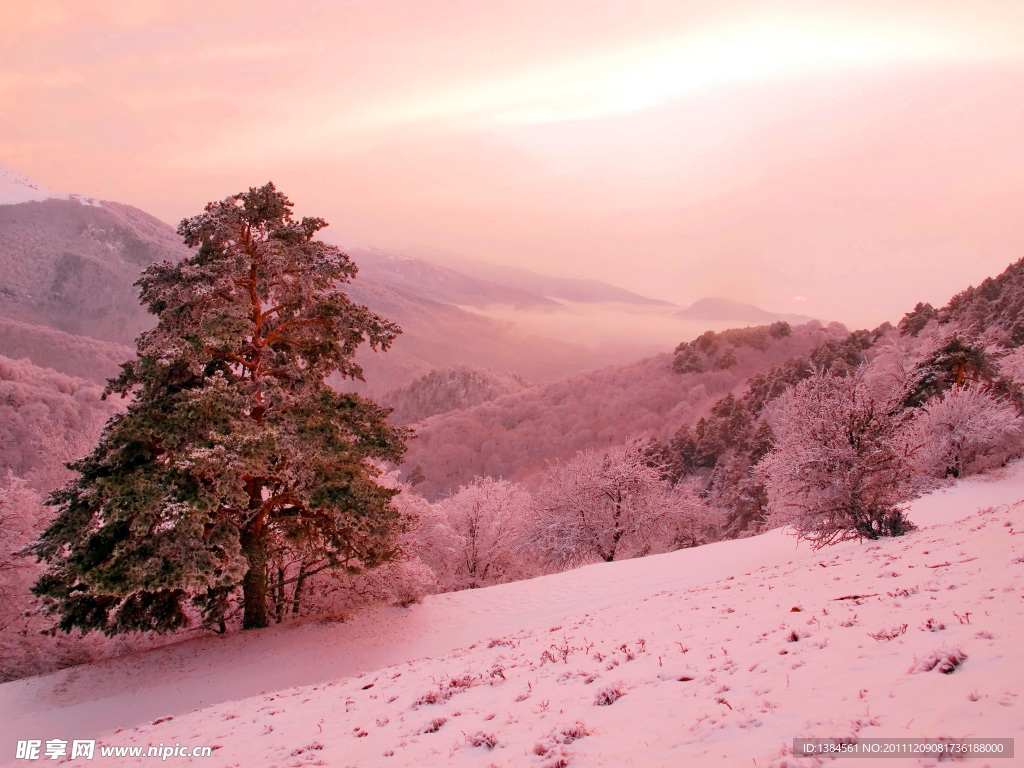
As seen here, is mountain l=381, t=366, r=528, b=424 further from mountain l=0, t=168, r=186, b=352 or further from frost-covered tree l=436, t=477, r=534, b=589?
frost-covered tree l=436, t=477, r=534, b=589

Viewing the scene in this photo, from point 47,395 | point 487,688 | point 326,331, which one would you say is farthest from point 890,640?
point 47,395

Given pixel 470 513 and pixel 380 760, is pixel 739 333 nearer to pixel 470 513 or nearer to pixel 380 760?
pixel 470 513

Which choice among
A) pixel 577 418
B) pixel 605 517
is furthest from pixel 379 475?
pixel 577 418

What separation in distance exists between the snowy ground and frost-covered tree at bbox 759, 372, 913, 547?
48.4 inches

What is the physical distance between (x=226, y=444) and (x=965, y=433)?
31.5 m

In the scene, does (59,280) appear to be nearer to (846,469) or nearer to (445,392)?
(445,392)

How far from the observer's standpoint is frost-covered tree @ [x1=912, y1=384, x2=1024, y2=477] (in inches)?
1017

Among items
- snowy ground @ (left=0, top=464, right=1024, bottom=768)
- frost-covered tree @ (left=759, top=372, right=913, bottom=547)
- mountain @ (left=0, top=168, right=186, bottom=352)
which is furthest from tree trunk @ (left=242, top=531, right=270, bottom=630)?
mountain @ (left=0, top=168, right=186, bottom=352)

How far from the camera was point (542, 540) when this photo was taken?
29484 mm

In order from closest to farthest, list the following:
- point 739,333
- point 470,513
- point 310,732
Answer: point 310,732 < point 470,513 < point 739,333

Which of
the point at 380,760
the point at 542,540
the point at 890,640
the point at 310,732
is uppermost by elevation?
the point at 890,640

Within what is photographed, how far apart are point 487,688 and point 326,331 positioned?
10.7m

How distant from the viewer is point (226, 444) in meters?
12.3

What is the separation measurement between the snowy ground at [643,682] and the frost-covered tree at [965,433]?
651 inches
